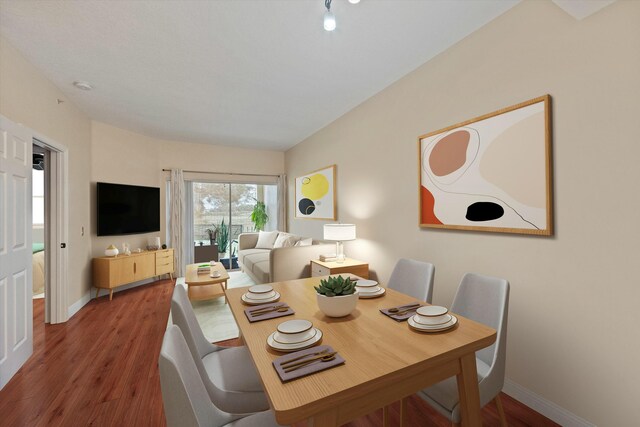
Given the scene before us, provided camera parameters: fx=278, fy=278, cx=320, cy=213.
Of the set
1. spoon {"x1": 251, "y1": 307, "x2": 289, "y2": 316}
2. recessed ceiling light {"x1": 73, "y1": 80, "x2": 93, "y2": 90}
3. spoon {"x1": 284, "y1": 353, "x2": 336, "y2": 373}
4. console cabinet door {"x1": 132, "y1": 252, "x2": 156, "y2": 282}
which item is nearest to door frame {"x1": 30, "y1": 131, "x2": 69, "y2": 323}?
recessed ceiling light {"x1": 73, "y1": 80, "x2": 93, "y2": 90}

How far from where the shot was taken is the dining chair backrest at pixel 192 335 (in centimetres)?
119

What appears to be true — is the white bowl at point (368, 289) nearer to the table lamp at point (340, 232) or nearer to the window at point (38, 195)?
the table lamp at point (340, 232)

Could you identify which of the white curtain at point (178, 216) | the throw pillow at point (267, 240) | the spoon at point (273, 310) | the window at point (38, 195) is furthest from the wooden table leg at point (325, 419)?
the window at point (38, 195)

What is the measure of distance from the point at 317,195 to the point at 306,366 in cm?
384

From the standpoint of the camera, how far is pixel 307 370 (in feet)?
3.02

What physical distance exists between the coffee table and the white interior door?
1427 millimetres

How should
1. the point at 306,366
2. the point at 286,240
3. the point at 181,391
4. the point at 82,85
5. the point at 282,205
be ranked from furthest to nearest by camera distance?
the point at 282,205, the point at 286,240, the point at 82,85, the point at 306,366, the point at 181,391

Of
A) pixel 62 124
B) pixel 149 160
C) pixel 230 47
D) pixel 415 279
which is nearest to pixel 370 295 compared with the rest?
pixel 415 279

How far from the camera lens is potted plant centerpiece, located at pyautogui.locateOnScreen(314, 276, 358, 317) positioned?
1338 mm

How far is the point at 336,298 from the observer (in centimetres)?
133

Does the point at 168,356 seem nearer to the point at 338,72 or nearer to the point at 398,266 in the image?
the point at 398,266

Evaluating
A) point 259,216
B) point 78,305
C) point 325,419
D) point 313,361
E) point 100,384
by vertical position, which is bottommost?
point 100,384

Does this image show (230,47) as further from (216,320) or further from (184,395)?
(216,320)

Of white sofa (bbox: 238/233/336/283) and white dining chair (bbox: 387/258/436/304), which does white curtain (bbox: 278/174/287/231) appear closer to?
white sofa (bbox: 238/233/336/283)
